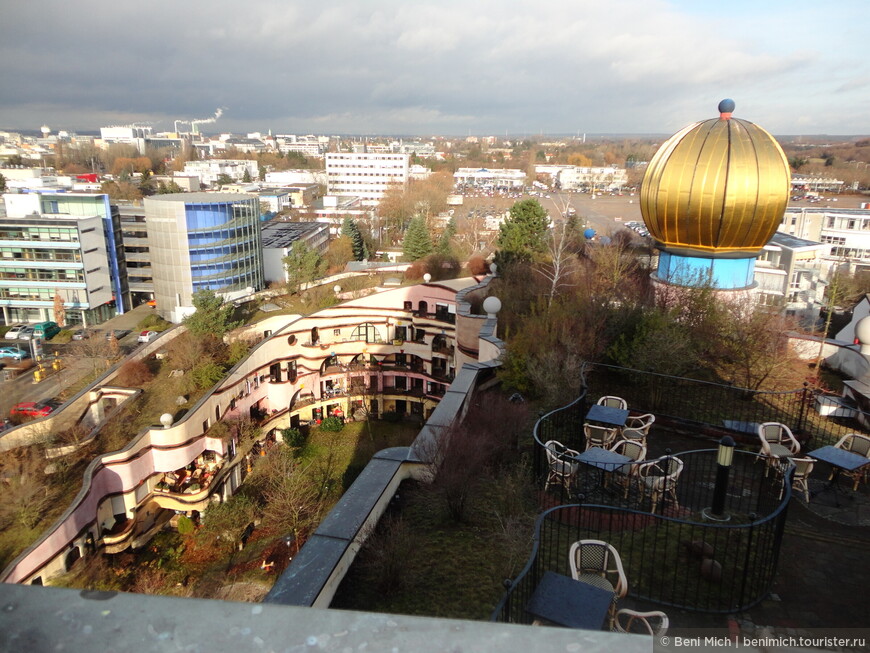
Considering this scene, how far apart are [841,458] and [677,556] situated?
3.84 metres

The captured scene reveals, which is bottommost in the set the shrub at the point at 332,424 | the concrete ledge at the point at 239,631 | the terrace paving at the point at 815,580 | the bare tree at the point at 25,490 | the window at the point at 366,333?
the shrub at the point at 332,424

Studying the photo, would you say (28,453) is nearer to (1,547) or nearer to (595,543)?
(1,547)

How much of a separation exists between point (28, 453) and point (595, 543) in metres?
24.4

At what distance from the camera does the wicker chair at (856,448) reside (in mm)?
9812

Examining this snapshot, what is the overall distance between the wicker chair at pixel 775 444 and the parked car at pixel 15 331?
5437cm

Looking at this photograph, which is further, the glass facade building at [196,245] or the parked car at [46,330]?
the parked car at [46,330]

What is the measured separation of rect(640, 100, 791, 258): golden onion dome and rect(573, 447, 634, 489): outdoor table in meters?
13.8

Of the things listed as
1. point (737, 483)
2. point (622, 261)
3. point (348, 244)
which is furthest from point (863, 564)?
point (348, 244)

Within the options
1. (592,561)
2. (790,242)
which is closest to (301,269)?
(592,561)

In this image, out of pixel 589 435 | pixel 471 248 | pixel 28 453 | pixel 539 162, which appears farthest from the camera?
pixel 539 162

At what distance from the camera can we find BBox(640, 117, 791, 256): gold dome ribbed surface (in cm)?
1966

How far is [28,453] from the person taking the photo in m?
23.2

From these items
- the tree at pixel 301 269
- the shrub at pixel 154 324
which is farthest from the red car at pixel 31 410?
Result: the tree at pixel 301 269

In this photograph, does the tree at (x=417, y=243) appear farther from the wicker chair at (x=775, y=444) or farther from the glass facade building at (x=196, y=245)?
the wicker chair at (x=775, y=444)
